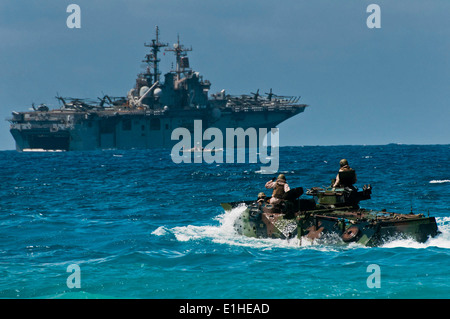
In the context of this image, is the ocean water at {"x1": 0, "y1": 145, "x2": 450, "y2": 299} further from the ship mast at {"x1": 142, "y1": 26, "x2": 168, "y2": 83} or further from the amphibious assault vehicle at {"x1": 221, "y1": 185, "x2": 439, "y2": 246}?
the ship mast at {"x1": 142, "y1": 26, "x2": 168, "y2": 83}

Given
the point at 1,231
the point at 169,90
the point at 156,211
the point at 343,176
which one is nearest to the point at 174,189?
the point at 156,211

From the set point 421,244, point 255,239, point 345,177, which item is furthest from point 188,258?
point 421,244

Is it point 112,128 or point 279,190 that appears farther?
point 112,128

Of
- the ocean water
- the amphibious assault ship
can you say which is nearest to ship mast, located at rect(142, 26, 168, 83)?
the amphibious assault ship

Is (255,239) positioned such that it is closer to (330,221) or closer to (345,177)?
(330,221)

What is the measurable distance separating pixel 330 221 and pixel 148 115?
118m

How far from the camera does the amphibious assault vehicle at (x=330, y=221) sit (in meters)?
17.0

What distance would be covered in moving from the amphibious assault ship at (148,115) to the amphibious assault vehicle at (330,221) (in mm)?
113294

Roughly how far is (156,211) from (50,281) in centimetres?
1335

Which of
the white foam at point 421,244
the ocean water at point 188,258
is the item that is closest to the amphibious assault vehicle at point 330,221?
the white foam at point 421,244

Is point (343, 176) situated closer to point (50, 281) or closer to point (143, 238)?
point (143, 238)

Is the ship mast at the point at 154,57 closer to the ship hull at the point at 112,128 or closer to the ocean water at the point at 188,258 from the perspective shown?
the ship hull at the point at 112,128

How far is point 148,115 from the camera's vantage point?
133 m
